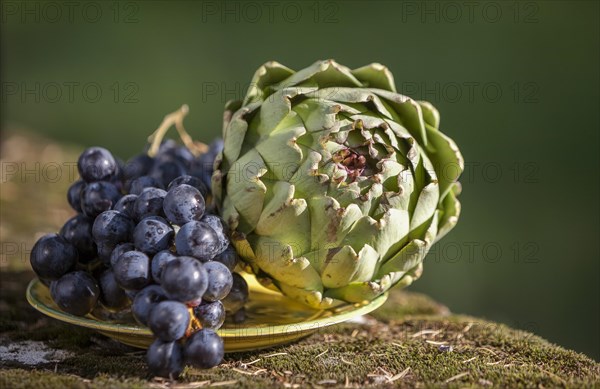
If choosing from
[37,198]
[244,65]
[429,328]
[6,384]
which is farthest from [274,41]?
[6,384]

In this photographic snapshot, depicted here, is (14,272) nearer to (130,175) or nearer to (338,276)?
(130,175)

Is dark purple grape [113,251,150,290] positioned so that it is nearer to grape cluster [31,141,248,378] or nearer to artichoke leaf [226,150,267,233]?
grape cluster [31,141,248,378]

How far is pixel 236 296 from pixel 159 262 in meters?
0.24

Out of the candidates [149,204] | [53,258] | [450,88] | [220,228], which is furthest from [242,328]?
[450,88]

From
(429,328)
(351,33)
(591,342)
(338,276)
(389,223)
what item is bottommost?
(591,342)

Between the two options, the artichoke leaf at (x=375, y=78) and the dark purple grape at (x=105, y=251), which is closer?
the dark purple grape at (x=105, y=251)

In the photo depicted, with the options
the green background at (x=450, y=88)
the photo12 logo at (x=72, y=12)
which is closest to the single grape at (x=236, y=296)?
the green background at (x=450, y=88)

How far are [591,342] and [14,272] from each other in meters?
2.18

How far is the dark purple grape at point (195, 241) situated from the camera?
1.31m

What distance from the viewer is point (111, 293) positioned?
1.43m

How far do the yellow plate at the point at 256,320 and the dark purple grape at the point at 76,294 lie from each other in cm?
2

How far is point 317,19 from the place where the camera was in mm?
5059

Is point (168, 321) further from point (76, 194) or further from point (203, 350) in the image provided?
point (76, 194)

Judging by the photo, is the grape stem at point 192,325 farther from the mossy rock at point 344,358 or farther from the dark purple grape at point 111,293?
the dark purple grape at point 111,293
